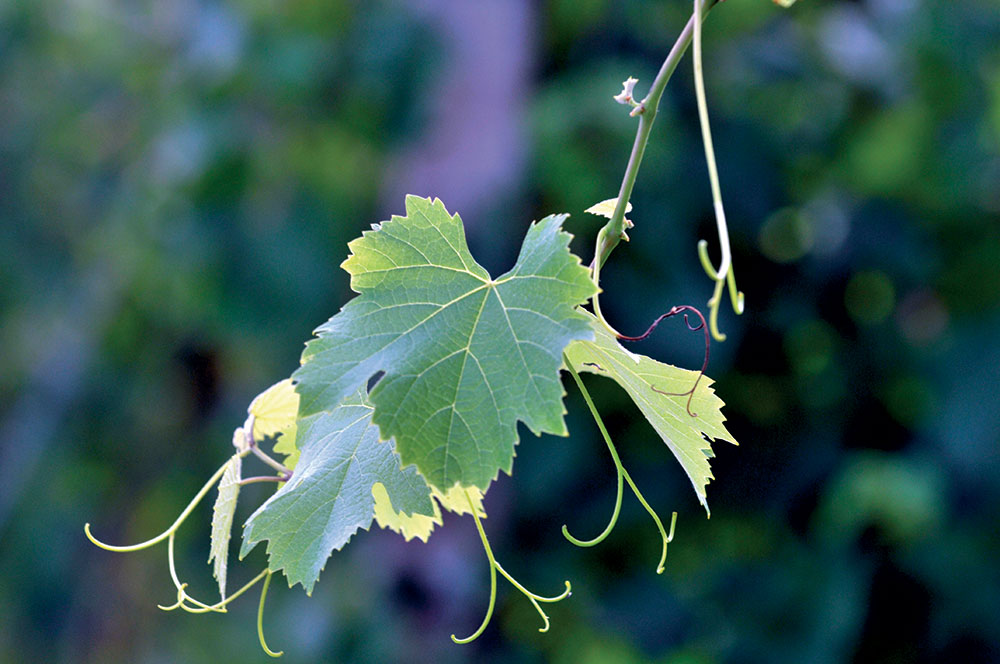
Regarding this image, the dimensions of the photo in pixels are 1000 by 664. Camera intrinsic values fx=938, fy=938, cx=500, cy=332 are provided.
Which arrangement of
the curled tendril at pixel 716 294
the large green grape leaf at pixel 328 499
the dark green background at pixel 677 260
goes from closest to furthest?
the curled tendril at pixel 716 294 → the large green grape leaf at pixel 328 499 → the dark green background at pixel 677 260

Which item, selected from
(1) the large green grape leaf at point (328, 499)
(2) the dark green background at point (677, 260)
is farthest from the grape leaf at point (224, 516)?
(2) the dark green background at point (677, 260)

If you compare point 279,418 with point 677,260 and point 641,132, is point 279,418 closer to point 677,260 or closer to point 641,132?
point 641,132

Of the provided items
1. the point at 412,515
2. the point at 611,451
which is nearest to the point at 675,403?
the point at 611,451

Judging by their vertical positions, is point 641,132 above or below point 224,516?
above

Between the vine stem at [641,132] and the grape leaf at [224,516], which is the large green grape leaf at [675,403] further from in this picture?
the grape leaf at [224,516]

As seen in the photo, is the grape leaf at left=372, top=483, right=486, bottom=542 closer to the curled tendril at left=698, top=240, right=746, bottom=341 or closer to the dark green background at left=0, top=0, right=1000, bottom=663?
the curled tendril at left=698, top=240, right=746, bottom=341

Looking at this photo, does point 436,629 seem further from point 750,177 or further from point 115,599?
point 115,599
